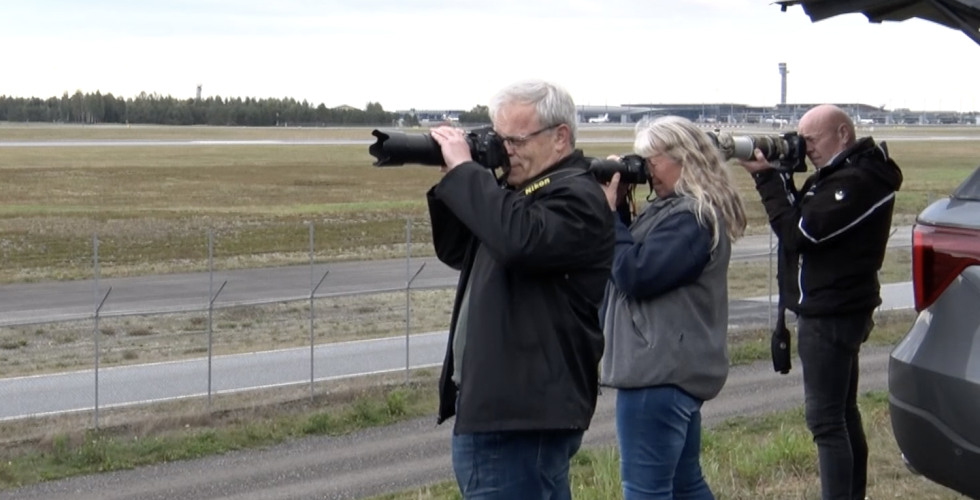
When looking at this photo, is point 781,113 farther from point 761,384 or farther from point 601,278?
point 601,278

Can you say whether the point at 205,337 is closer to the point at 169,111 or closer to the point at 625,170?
the point at 625,170

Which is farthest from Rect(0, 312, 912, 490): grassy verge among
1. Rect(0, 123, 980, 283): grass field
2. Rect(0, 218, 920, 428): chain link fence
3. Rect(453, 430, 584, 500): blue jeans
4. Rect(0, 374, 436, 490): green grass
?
Rect(453, 430, 584, 500): blue jeans

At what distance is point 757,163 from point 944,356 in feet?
5.08

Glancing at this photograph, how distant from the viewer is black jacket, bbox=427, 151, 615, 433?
3383 millimetres

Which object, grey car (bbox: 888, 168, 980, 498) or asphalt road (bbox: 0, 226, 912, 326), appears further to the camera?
asphalt road (bbox: 0, 226, 912, 326)

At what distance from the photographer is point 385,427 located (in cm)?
1428

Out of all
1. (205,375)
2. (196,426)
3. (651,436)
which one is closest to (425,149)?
(651,436)

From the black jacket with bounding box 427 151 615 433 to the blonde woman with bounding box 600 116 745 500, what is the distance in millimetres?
875

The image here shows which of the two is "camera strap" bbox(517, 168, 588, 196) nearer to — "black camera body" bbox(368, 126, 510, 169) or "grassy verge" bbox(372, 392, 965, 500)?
"black camera body" bbox(368, 126, 510, 169)

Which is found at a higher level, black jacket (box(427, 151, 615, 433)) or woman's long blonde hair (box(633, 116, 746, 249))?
woman's long blonde hair (box(633, 116, 746, 249))

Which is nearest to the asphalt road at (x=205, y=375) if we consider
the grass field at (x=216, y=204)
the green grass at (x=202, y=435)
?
the green grass at (x=202, y=435)

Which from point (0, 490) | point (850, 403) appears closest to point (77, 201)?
point (0, 490)

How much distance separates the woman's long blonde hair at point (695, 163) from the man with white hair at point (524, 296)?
35.1 inches

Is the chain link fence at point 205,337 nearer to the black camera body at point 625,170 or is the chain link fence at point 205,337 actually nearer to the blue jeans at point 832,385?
the blue jeans at point 832,385
